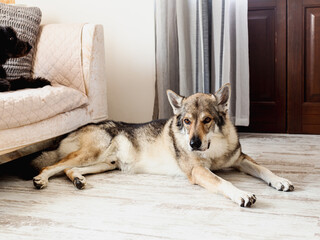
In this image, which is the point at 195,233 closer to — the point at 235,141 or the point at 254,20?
the point at 235,141

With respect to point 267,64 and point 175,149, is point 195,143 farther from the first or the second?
point 267,64

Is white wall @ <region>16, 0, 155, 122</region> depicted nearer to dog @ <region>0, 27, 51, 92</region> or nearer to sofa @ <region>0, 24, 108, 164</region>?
sofa @ <region>0, 24, 108, 164</region>

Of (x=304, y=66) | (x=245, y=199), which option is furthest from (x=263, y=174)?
(x=304, y=66)

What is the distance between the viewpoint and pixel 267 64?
3.58 m

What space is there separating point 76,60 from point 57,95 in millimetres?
479

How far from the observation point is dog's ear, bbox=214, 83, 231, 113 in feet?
7.14

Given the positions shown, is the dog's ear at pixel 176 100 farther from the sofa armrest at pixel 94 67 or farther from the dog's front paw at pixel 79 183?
the sofa armrest at pixel 94 67

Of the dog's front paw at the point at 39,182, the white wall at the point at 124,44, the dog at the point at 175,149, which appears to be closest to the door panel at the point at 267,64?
the white wall at the point at 124,44

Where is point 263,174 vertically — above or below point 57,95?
below

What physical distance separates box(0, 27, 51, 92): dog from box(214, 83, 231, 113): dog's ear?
Result: 4.00 feet

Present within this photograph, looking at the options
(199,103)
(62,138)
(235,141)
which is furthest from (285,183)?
(62,138)

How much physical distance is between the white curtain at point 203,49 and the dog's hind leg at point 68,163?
1244 mm

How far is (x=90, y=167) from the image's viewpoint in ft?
8.04

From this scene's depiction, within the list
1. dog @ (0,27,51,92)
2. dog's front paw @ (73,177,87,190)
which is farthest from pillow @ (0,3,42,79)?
dog's front paw @ (73,177,87,190)
